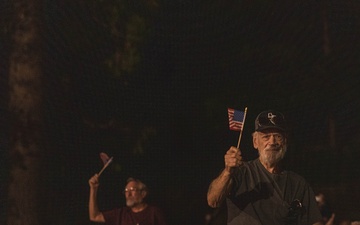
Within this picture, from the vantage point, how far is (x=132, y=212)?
4715mm

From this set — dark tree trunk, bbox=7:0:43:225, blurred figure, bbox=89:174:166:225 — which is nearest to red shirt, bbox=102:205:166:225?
blurred figure, bbox=89:174:166:225

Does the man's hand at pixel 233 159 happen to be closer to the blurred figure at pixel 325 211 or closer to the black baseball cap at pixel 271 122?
the black baseball cap at pixel 271 122

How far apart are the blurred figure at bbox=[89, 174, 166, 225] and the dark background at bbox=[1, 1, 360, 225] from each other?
126 cm

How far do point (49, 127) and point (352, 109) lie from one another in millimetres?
4623

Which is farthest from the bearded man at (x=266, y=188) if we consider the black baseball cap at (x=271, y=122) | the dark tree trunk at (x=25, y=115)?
the dark tree trunk at (x=25, y=115)

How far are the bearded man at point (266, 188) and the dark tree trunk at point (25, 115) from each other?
291 centimetres

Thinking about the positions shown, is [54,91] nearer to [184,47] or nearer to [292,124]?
[184,47]

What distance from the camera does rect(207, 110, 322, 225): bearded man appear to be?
289 centimetres

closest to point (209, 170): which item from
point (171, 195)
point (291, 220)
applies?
point (171, 195)

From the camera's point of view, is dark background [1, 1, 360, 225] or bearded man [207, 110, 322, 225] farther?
dark background [1, 1, 360, 225]

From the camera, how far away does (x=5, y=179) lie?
6266mm

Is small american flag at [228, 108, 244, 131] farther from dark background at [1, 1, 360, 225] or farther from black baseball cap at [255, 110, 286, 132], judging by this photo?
dark background at [1, 1, 360, 225]

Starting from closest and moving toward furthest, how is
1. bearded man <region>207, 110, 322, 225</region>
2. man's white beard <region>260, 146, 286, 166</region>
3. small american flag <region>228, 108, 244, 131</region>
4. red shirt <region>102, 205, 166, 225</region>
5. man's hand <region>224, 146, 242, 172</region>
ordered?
man's hand <region>224, 146, 242, 172</region> → bearded man <region>207, 110, 322, 225</region> → man's white beard <region>260, 146, 286, 166</region> → small american flag <region>228, 108, 244, 131</region> → red shirt <region>102, 205, 166, 225</region>

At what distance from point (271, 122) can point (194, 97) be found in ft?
14.9
